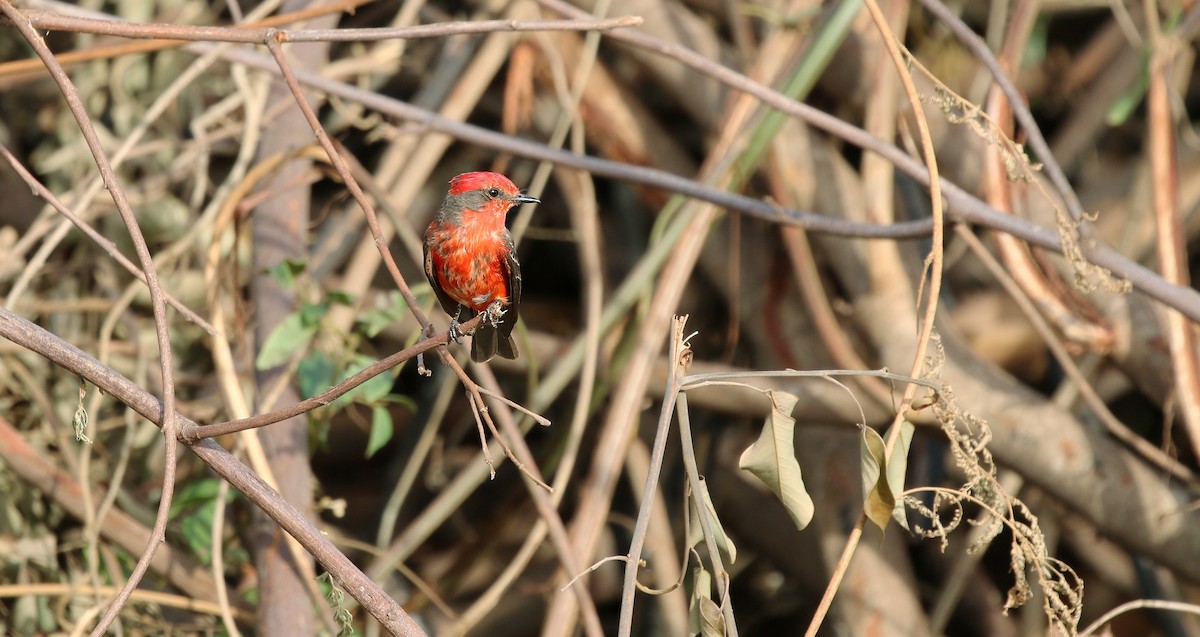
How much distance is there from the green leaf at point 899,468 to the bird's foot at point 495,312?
1.13 metres

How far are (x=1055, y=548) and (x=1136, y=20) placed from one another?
1763 mm

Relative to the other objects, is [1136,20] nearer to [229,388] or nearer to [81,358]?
[229,388]

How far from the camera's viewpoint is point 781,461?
5.47ft

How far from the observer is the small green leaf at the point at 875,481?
5.48ft

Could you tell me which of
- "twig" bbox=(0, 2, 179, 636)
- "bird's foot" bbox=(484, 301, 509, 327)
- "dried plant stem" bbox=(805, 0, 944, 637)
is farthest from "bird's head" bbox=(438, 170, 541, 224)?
"twig" bbox=(0, 2, 179, 636)

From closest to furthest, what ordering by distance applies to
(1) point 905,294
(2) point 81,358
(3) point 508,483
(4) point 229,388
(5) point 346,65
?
(2) point 81,358 < (4) point 229,388 < (1) point 905,294 < (5) point 346,65 < (3) point 508,483

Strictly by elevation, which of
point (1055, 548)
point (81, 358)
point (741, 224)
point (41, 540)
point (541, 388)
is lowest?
point (1055, 548)

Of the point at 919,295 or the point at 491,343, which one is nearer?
the point at 919,295

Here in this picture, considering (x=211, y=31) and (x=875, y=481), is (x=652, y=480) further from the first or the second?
(x=211, y=31)

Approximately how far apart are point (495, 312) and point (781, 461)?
1197mm

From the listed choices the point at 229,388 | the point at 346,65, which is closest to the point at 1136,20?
the point at 346,65

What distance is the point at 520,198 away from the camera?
9.61ft

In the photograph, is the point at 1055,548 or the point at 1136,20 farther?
the point at 1136,20

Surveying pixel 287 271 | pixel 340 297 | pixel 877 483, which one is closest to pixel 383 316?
pixel 340 297
